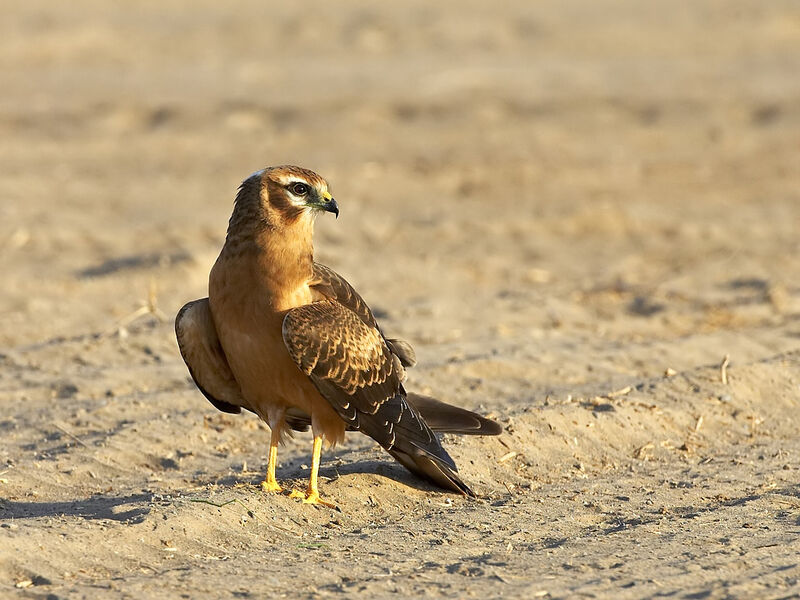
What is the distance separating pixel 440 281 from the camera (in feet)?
45.0

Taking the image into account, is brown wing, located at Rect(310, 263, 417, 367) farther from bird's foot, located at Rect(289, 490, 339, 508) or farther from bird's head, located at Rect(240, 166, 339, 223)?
bird's foot, located at Rect(289, 490, 339, 508)

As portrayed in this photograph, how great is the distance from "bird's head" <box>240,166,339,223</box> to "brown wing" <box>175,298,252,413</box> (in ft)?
2.09

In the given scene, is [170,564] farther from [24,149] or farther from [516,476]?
[24,149]

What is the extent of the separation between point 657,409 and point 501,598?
349cm

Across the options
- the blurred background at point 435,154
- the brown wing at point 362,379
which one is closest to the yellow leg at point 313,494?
the brown wing at point 362,379

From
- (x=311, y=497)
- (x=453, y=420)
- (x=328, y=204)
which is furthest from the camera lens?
(x=453, y=420)

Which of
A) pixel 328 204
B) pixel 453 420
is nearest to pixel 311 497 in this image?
pixel 453 420

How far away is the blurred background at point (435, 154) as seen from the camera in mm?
12969

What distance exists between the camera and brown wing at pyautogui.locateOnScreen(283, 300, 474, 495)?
21.3 feet

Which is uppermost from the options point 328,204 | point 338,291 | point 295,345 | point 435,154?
point 435,154

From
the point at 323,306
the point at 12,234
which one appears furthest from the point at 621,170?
the point at 323,306

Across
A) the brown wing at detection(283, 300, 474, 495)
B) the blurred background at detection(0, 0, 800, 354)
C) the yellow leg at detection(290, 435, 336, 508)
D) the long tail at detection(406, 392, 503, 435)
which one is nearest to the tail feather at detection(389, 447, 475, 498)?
the brown wing at detection(283, 300, 474, 495)

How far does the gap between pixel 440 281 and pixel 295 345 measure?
737 cm

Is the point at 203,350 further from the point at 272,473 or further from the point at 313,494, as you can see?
the point at 313,494
